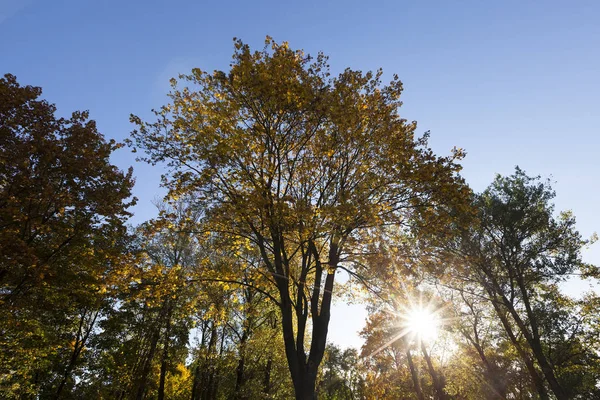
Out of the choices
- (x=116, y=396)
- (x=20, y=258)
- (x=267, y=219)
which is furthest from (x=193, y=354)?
(x=267, y=219)

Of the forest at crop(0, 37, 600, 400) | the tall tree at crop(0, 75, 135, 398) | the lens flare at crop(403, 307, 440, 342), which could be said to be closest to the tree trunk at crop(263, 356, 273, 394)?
the forest at crop(0, 37, 600, 400)

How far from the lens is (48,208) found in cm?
1195

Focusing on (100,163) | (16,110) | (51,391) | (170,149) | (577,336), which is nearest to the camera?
(170,149)

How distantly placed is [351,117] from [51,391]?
3177 centimetres

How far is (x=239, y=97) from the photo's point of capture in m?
9.67

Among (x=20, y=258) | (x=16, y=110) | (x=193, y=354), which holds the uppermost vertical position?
(x=16, y=110)

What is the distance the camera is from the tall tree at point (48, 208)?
11.2 m

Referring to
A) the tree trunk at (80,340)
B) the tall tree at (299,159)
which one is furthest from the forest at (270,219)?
the tree trunk at (80,340)

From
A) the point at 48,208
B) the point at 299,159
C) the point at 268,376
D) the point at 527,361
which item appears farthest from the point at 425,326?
the point at 48,208

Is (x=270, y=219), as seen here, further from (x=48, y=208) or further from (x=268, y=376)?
(x=268, y=376)

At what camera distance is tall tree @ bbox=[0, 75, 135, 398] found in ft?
36.6

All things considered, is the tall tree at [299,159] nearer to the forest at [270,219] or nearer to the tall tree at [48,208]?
the forest at [270,219]

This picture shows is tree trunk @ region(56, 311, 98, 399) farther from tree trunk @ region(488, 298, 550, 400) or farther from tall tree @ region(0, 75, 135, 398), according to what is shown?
tree trunk @ region(488, 298, 550, 400)

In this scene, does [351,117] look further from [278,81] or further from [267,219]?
[267,219]
